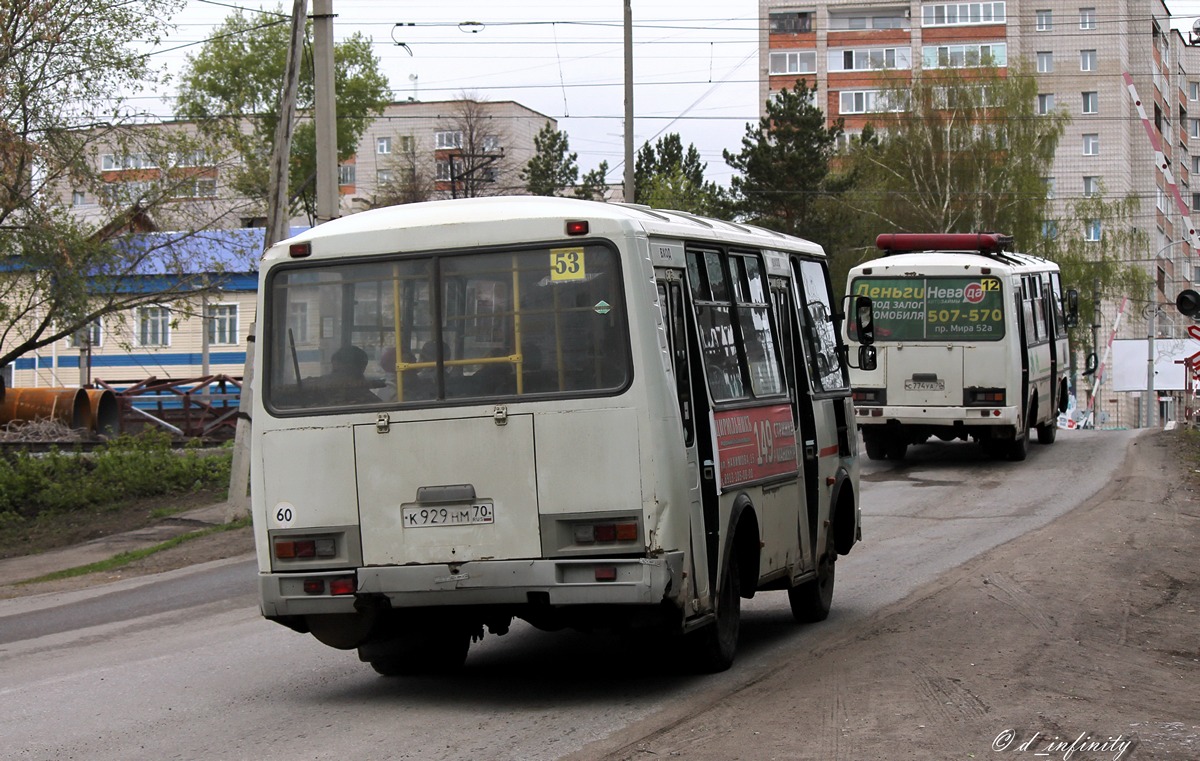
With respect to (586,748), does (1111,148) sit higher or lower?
higher

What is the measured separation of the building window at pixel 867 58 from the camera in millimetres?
83062

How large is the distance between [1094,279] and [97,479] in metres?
54.7

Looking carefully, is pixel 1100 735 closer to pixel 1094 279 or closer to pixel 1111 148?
pixel 1094 279

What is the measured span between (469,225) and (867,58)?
79.0 metres

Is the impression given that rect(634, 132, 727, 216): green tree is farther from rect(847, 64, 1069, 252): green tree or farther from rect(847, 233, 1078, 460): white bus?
rect(847, 233, 1078, 460): white bus

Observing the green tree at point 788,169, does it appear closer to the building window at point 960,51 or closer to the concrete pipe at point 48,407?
the building window at point 960,51

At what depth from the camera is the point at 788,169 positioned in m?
62.8

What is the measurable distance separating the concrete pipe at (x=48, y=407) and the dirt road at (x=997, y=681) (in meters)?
25.9

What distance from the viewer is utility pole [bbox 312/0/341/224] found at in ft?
63.4

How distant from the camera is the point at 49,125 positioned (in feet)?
74.9

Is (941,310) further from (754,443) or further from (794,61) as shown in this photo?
(794,61)

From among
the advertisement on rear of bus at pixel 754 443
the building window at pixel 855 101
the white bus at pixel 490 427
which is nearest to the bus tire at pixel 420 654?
the white bus at pixel 490 427

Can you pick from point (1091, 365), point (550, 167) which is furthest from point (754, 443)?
point (550, 167)

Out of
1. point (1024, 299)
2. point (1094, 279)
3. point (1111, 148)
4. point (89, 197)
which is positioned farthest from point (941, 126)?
point (89, 197)
